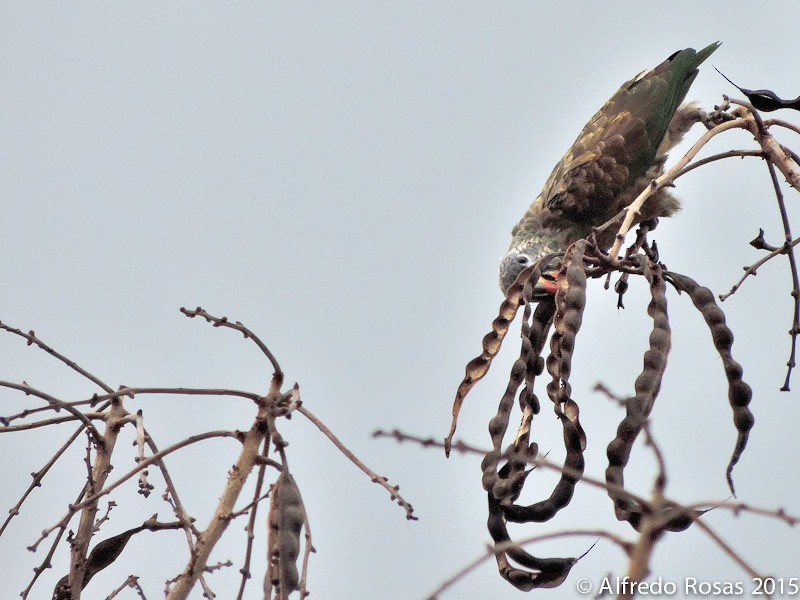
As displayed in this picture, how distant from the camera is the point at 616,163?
249 inches

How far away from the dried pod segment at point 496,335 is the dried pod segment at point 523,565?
0.24 m

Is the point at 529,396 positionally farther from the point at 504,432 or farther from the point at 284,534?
the point at 284,534

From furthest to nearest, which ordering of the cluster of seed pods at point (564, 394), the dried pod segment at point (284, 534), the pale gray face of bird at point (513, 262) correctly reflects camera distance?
the pale gray face of bird at point (513, 262) < the cluster of seed pods at point (564, 394) < the dried pod segment at point (284, 534)

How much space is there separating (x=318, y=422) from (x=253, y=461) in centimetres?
15

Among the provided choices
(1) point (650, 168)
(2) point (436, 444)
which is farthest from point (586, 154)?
(2) point (436, 444)

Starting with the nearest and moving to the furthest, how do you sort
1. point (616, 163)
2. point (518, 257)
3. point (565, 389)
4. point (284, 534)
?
point (284, 534)
point (565, 389)
point (616, 163)
point (518, 257)

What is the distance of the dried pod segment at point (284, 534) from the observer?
180 cm

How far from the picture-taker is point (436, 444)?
1.43 metres

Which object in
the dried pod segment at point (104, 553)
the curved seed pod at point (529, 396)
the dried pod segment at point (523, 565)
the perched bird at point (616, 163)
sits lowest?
the dried pod segment at point (523, 565)

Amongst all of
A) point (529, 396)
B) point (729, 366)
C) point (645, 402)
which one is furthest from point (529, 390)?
point (729, 366)

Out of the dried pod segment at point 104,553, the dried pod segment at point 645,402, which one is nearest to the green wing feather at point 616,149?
the dried pod segment at point 645,402

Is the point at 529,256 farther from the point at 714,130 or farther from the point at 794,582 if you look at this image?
the point at 794,582

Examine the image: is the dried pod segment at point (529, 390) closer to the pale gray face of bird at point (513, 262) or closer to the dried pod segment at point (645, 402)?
the dried pod segment at point (645, 402)

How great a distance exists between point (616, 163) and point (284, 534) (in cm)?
495
